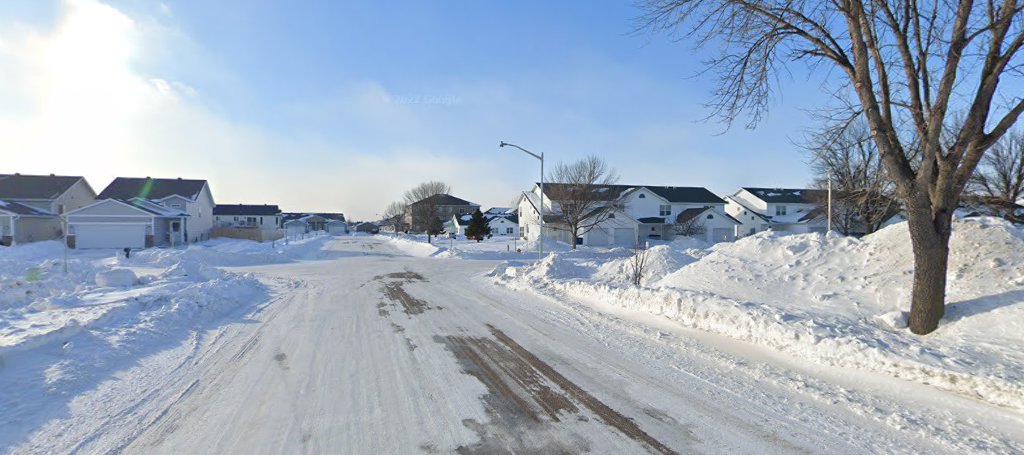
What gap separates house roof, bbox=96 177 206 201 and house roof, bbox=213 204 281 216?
31.9 m

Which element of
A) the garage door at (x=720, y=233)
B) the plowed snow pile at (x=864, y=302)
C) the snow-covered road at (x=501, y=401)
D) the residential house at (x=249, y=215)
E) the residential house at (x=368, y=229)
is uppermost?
the residential house at (x=249, y=215)

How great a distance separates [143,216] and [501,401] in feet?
138

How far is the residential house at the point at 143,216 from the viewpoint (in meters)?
35.0

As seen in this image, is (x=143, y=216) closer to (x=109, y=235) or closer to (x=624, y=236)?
(x=109, y=235)

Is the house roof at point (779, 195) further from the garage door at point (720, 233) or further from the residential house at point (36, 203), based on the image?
the residential house at point (36, 203)

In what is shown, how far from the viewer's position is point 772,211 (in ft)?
195

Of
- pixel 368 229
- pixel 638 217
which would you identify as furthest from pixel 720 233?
pixel 368 229

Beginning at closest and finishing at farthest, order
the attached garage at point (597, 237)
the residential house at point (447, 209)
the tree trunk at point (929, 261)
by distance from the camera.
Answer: the tree trunk at point (929, 261) → the attached garage at point (597, 237) → the residential house at point (447, 209)

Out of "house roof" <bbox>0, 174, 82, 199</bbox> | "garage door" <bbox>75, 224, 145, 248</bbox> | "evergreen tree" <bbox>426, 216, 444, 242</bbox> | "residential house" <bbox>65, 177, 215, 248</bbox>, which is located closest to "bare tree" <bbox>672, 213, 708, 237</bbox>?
"evergreen tree" <bbox>426, 216, 444, 242</bbox>

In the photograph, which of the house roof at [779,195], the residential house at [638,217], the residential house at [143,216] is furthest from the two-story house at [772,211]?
the residential house at [143,216]

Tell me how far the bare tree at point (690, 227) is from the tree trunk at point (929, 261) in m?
A: 45.1

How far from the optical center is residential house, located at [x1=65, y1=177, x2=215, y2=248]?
3500 cm

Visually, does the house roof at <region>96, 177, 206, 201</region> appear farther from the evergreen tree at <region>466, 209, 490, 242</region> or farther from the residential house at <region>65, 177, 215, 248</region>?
the evergreen tree at <region>466, 209, 490, 242</region>

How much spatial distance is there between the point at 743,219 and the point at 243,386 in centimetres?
6145
